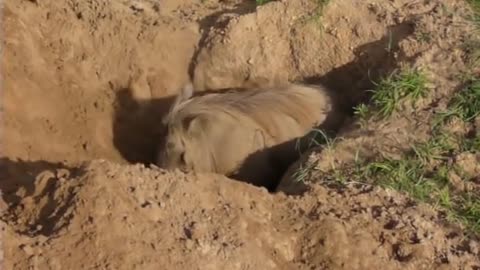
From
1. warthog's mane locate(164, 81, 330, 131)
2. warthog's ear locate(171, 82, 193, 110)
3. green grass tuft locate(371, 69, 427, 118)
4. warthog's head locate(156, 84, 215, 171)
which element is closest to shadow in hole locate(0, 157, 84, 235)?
warthog's head locate(156, 84, 215, 171)

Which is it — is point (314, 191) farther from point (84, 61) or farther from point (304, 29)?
point (84, 61)

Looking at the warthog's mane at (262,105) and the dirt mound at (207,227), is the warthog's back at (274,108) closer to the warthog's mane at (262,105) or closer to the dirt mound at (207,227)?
the warthog's mane at (262,105)

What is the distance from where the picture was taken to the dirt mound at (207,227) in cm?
407

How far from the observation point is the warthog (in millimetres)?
5875

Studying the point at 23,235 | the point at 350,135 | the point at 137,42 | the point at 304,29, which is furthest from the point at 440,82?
the point at 23,235

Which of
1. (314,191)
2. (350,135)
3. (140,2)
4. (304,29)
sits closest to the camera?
(314,191)

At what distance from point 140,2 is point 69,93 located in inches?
40.1

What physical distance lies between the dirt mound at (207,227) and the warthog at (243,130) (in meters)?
1.08

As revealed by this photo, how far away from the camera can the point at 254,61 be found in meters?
6.65

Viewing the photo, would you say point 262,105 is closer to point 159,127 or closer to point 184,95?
point 184,95

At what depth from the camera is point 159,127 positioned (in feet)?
21.8

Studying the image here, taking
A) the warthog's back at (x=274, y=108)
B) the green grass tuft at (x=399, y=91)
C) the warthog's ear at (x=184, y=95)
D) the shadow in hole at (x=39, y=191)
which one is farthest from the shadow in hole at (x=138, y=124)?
the green grass tuft at (x=399, y=91)

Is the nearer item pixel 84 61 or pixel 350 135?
pixel 350 135

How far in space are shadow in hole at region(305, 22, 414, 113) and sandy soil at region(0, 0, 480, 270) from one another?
0.01 metres
